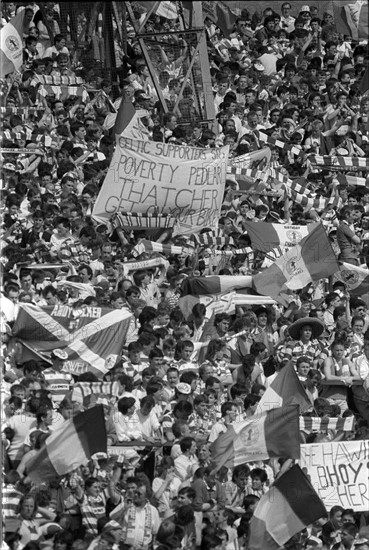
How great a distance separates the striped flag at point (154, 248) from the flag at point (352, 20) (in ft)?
32.8

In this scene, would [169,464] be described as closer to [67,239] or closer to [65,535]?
[65,535]

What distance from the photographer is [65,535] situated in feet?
68.3

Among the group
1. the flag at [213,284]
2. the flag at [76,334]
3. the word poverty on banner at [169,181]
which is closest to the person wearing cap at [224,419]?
the flag at [76,334]

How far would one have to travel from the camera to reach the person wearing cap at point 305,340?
24781 mm

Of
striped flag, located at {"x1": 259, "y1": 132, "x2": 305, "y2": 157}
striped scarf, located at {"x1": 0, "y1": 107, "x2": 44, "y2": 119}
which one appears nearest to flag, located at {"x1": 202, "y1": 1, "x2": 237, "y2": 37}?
striped flag, located at {"x1": 259, "y1": 132, "x2": 305, "y2": 157}

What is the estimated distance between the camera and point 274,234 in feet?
92.3

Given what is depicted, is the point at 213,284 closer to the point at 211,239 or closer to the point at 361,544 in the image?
the point at 211,239

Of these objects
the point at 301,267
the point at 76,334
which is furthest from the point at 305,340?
the point at 76,334

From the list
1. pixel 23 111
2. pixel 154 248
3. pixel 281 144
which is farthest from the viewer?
pixel 281 144

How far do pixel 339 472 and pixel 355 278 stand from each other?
5001 millimetres

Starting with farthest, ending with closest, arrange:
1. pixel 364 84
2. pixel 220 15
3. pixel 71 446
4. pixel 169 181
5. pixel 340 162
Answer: pixel 220 15 < pixel 364 84 < pixel 340 162 < pixel 169 181 < pixel 71 446

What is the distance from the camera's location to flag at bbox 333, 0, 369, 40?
36.4 metres

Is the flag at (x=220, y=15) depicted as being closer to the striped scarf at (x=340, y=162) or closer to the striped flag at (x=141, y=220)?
the striped scarf at (x=340, y=162)

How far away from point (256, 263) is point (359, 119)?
240 inches
